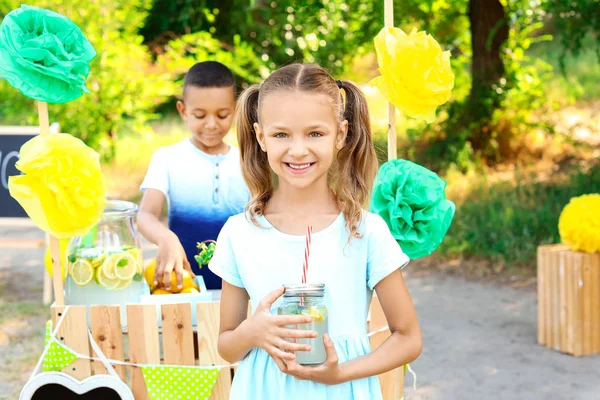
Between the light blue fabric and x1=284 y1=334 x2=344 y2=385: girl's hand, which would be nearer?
x1=284 y1=334 x2=344 y2=385: girl's hand

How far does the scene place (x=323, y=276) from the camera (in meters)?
1.93

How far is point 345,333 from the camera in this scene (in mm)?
1952

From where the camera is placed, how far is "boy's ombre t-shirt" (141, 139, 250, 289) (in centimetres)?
331

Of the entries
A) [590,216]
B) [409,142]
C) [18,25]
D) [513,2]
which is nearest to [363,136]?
[18,25]

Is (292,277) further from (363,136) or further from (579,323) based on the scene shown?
(579,323)

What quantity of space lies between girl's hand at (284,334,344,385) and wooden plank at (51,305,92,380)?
1029mm

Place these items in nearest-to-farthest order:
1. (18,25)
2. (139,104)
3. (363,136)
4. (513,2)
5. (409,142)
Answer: (363,136), (18,25), (513,2), (409,142), (139,104)

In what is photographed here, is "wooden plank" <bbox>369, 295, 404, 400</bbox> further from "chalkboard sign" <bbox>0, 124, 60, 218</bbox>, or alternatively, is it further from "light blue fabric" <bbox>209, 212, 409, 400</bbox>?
"chalkboard sign" <bbox>0, 124, 60, 218</bbox>

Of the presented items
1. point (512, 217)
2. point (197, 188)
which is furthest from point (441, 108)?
point (197, 188)

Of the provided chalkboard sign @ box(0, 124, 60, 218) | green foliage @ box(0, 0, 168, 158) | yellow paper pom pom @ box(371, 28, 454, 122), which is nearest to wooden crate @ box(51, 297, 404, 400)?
yellow paper pom pom @ box(371, 28, 454, 122)

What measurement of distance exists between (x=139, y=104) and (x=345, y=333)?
902 centimetres

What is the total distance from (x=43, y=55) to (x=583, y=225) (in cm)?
317

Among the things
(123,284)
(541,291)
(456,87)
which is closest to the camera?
(123,284)

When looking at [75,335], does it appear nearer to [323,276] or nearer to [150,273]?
[150,273]
